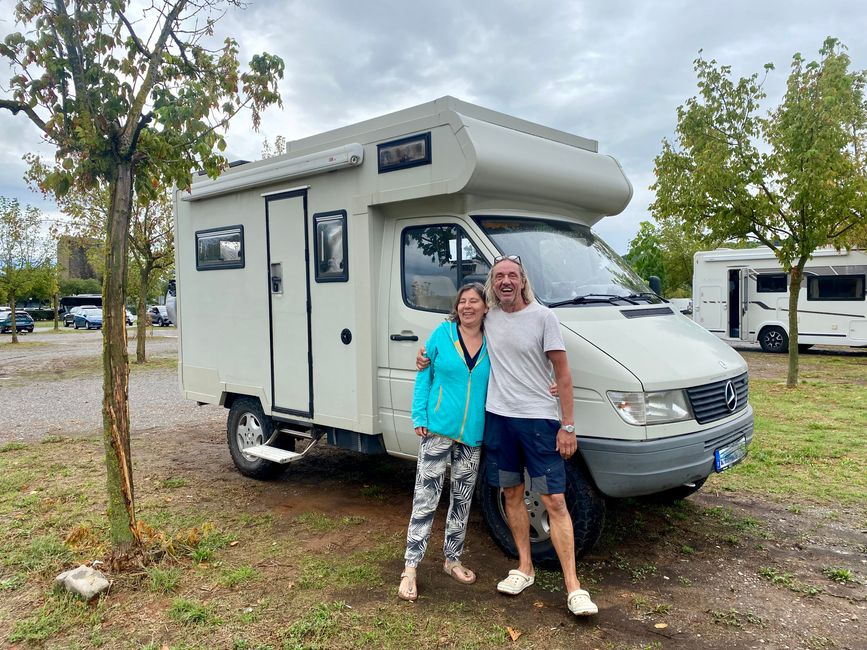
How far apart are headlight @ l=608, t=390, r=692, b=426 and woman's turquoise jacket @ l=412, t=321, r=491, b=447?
0.77 m

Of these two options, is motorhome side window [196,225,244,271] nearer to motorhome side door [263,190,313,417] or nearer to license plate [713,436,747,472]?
motorhome side door [263,190,313,417]

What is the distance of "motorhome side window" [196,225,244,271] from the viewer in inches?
246

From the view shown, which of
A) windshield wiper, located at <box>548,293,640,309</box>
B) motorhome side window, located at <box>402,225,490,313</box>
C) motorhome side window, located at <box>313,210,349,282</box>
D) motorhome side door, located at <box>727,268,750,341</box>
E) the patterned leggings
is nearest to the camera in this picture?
the patterned leggings

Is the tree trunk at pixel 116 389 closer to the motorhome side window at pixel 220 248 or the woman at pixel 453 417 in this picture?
the woman at pixel 453 417

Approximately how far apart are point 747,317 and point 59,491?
17.5m

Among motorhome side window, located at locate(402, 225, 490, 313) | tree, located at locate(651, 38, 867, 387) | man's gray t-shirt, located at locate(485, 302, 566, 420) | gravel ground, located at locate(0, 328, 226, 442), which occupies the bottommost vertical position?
gravel ground, located at locate(0, 328, 226, 442)

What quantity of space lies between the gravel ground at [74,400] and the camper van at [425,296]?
142 inches

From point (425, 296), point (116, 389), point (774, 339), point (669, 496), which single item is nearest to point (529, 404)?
point (425, 296)

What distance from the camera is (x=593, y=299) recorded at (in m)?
4.50

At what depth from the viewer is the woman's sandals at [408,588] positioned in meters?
3.85

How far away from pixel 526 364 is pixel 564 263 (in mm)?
1305

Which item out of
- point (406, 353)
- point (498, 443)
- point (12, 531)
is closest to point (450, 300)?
point (406, 353)

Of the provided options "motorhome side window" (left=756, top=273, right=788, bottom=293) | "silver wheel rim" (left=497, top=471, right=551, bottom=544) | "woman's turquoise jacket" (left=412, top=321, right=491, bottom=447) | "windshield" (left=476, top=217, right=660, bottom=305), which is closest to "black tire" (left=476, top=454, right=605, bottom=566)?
"silver wheel rim" (left=497, top=471, right=551, bottom=544)

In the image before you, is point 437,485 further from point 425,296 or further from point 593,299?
point 593,299
